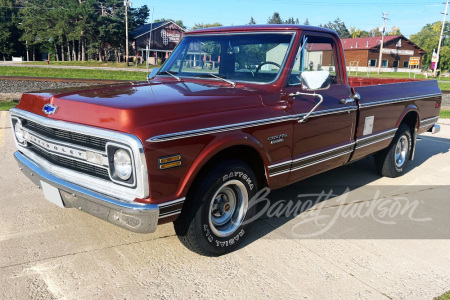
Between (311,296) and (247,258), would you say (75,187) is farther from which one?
(311,296)

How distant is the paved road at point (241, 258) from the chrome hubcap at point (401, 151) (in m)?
1.42

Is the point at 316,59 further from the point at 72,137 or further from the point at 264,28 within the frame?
the point at 72,137

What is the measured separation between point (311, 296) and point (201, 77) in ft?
7.69

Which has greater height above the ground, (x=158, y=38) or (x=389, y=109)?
(x=158, y=38)

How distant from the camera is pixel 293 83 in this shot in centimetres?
372

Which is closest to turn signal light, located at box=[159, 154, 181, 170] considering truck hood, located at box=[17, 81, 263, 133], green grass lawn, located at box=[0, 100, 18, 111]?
truck hood, located at box=[17, 81, 263, 133]

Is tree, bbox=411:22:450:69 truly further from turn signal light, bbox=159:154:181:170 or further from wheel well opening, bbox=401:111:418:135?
turn signal light, bbox=159:154:181:170

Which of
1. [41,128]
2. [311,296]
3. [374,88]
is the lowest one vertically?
[311,296]

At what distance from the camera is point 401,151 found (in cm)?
589

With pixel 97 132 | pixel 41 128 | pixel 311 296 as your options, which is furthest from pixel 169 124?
pixel 311 296

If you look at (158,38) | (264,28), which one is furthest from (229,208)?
(158,38)

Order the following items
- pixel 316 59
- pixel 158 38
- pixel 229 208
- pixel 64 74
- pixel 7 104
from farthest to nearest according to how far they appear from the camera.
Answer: pixel 158 38, pixel 64 74, pixel 7 104, pixel 316 59, pixel 229 208

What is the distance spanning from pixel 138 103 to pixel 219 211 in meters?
1.19

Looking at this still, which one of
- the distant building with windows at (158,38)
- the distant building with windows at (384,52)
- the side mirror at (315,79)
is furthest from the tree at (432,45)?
the side mirror at (315,79)
